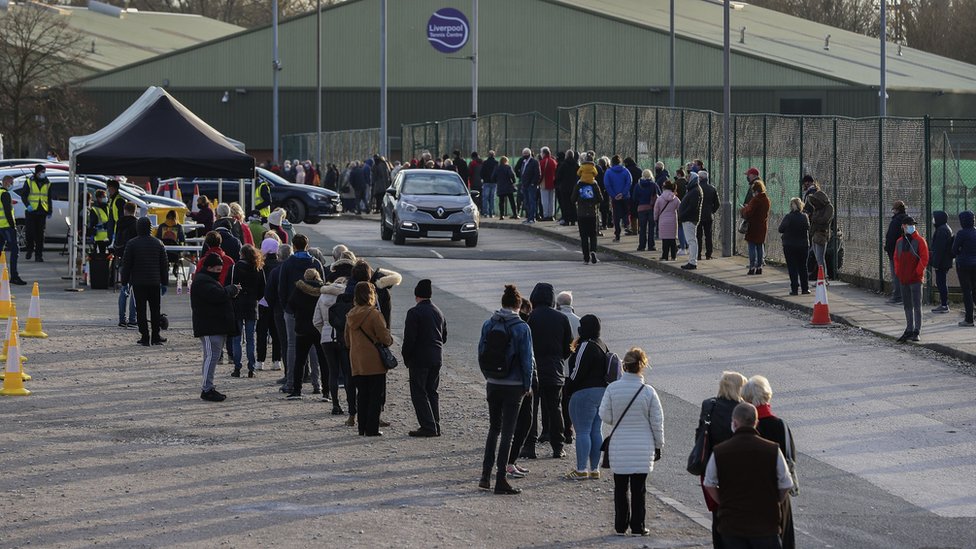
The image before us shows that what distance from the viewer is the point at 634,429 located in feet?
34.3

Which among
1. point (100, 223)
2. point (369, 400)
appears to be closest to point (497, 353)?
point (369, 400)

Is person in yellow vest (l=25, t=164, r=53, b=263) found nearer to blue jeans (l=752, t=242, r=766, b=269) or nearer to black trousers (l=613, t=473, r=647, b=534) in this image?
blue jeans (l=752, t=242, r=766, b=269)

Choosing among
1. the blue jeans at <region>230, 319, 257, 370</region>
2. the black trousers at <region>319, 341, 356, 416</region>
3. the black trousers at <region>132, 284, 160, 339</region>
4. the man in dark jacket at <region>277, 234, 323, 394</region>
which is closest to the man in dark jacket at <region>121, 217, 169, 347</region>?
the black trousers at <region>132, 284, 160, 339</region>

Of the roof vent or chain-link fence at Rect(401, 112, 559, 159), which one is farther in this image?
the roof vent

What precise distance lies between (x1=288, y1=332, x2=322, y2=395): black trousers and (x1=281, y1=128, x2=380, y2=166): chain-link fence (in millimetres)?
40807

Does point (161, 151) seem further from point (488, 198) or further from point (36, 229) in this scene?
point (488, 198)

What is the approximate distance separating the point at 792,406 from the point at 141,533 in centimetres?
759

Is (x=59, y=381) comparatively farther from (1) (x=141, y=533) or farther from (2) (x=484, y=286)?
(2) (x=484, y=286)

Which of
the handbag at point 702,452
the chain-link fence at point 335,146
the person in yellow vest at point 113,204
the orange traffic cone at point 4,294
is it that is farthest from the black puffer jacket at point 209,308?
the chain-link fence at point 335,146

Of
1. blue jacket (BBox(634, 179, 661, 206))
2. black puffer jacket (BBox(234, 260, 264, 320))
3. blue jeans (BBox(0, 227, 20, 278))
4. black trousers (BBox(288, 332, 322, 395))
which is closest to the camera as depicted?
black trousers (BBox(288, 332, 322, 395))

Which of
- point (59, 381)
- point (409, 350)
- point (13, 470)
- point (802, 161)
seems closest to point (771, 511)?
point (409, 350)

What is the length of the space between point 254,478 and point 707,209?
17.4 m

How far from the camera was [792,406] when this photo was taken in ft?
51.1

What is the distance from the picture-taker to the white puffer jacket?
10414mm
